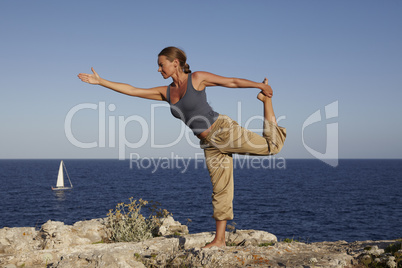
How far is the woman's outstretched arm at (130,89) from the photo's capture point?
18.6 feet

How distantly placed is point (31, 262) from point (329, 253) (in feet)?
17.3

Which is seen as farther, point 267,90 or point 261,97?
point 261,97

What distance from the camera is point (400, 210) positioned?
61281 mm

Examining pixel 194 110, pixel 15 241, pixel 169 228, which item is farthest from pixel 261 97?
pixel 15 241

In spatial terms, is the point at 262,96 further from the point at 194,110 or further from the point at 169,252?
the point at 169,252

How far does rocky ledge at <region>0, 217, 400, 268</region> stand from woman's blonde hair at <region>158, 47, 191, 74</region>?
295 centimetres

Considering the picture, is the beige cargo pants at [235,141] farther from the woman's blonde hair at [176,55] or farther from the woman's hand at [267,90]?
the woman's blonde hair at [176,55]

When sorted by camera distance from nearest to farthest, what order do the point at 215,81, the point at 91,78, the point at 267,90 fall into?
the point at 215,81 → the point at 267,90 → the point at 91,78

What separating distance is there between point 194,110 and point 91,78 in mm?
1844

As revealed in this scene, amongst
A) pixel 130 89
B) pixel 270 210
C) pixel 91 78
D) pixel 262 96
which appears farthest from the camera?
pixel 270 210

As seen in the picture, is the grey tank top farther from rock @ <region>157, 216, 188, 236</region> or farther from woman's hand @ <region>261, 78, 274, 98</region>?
rock @ <region>157, 216, 188, 236</region>

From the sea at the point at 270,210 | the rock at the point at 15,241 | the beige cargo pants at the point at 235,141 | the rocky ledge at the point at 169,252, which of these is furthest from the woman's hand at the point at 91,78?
the sea at the point at 270,210

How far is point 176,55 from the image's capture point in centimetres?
529

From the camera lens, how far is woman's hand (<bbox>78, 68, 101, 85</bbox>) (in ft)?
18.3
